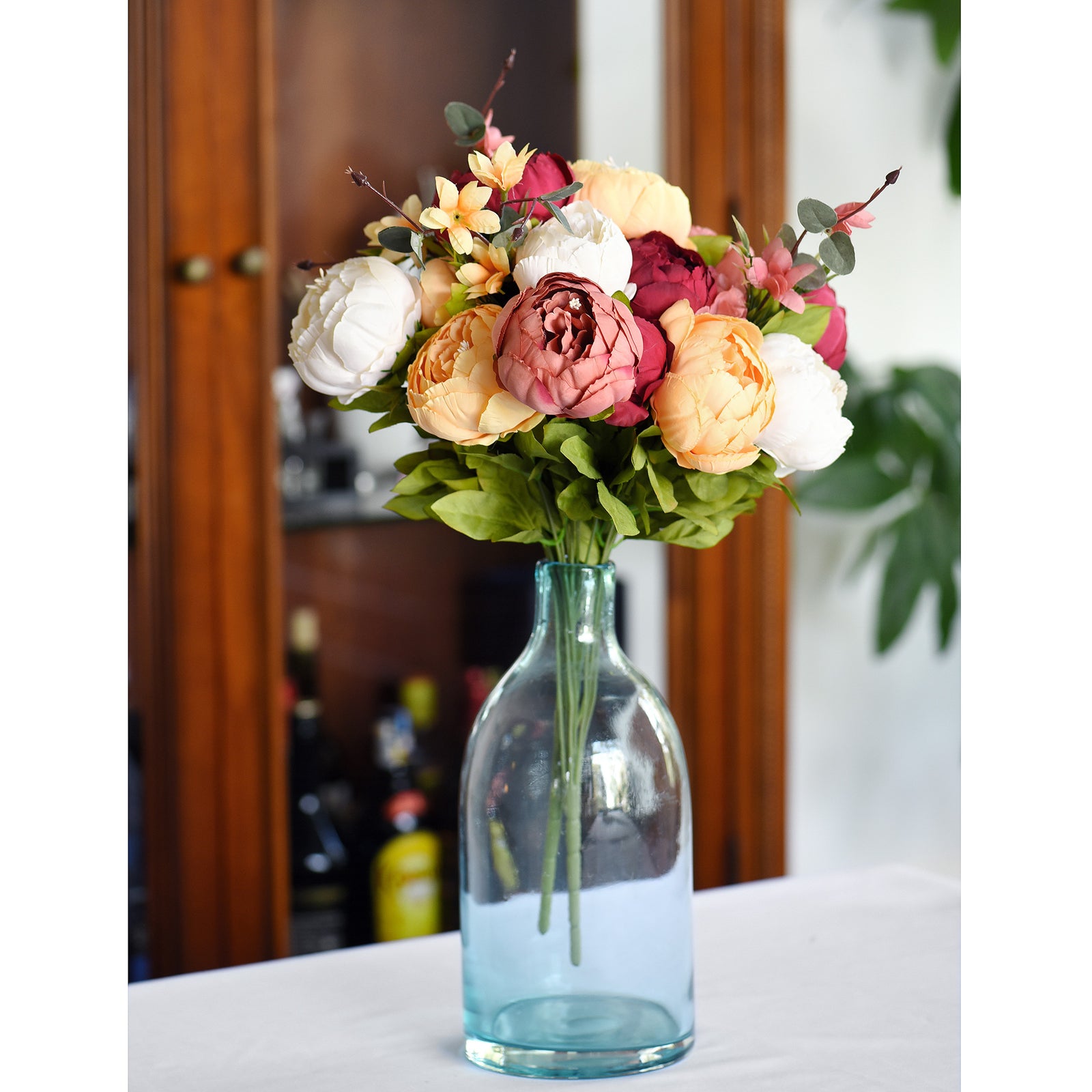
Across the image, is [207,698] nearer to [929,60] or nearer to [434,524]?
[434,524]

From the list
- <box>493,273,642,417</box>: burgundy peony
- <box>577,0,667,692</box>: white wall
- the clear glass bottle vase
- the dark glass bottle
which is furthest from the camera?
<box>577,0,667,692</box>: white wall

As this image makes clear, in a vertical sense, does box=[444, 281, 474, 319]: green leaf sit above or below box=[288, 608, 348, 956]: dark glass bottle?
above

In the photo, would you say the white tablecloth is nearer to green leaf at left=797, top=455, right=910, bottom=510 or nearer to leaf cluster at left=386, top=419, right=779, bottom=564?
leaf cluster at left=386, top=419, right=779, bottom=564

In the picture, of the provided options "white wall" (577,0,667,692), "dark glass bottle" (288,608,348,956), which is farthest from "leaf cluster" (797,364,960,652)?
"dark glass bottle" (288,608,348,956)

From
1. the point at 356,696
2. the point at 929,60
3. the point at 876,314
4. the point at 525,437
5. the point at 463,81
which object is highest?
the point at 929,60

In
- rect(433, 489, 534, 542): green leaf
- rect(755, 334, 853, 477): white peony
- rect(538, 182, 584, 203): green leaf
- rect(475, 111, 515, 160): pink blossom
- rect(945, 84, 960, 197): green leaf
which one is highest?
rect(945, 84, 960, 197): green leaf

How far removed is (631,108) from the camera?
1.63 metres

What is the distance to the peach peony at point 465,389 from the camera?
0.54m

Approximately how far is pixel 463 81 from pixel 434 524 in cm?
54

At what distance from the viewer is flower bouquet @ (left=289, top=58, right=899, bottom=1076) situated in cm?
56

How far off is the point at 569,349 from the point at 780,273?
0.44 ft

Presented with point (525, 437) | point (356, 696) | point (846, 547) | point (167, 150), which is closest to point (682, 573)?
point (846, 547)

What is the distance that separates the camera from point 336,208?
4.82ft

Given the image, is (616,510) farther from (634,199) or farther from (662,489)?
(634,199)
